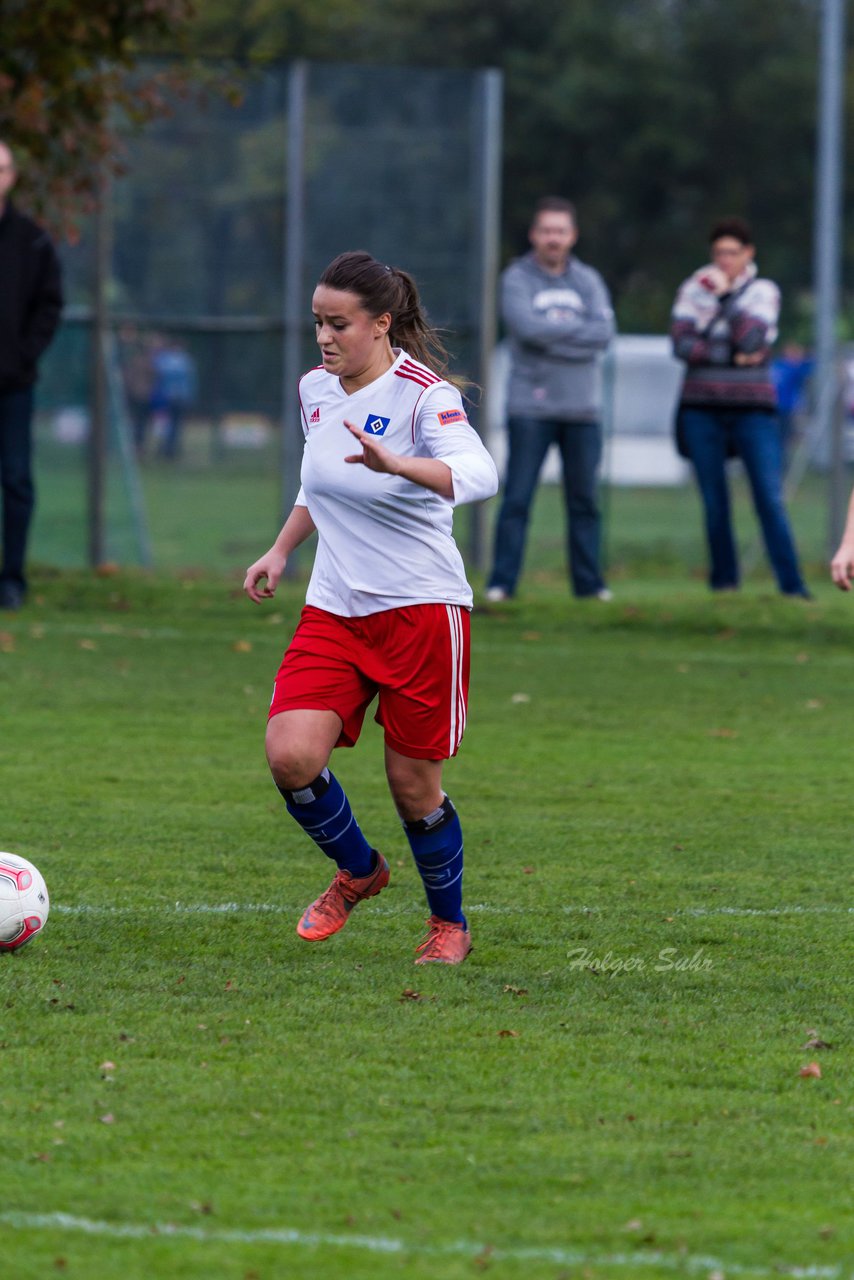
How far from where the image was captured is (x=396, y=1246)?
332cm

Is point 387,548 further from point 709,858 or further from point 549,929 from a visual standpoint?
point 709,858

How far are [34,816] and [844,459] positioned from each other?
36.1ft

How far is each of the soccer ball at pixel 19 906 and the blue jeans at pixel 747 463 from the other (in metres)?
7.38

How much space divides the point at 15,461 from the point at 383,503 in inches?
265

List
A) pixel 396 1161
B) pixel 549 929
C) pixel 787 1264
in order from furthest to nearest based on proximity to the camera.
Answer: pixel 549 929, pixel 396 1161, pixel 787 1264

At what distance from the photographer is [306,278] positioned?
15641mm

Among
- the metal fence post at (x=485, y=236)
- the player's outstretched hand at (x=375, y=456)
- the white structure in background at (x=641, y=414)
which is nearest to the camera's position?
the player's outstretched hand at (x=375, y=456)

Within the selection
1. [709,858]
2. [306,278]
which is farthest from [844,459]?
[709,858]

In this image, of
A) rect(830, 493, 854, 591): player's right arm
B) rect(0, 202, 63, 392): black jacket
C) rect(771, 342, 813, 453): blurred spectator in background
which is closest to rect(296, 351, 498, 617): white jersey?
rect(830, 493, 854, 591): player's right arm

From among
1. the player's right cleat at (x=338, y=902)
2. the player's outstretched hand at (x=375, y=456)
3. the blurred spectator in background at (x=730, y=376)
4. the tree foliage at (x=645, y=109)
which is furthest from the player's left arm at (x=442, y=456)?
the tree foliage at (x=645, y=109)

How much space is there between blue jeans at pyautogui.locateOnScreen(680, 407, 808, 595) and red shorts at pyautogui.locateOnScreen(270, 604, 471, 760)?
692 cm

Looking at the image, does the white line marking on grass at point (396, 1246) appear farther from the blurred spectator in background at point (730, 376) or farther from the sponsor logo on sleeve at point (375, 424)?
the blurred spectator in background at point (730, 376)

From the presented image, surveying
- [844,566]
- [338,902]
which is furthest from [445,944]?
[844,566]

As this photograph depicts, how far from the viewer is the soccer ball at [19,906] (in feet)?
16.8
